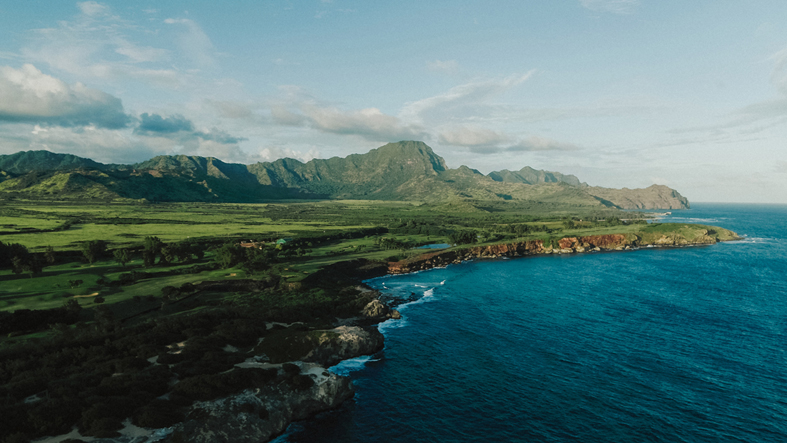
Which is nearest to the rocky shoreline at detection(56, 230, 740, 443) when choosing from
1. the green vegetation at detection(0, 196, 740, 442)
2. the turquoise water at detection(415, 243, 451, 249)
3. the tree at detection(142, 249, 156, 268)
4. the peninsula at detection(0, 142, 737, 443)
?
the peninsula at detection(0, 142, 737, 443)

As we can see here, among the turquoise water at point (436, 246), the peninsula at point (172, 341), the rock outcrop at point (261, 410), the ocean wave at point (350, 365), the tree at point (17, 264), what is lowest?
the ocean wave at point (350, 365)

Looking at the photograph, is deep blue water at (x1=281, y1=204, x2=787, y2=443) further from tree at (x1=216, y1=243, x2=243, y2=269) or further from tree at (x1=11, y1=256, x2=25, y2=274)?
tree at (x1=11, y1=256, x2=25, y2=274)

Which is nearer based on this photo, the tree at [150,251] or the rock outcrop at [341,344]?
the rock outcrop at [341,344]

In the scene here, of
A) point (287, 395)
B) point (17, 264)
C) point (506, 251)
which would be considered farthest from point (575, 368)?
point (17, 264)

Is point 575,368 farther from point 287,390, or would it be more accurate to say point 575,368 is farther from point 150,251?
point 150,251

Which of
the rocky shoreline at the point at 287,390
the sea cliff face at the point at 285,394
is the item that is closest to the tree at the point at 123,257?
the rocky shoreline at the point at 287,390

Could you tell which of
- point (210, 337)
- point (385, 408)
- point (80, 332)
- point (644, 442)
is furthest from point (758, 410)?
point (80, 332)

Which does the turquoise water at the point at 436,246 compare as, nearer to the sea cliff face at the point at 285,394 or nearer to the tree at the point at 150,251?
the tree at the point at 150,251

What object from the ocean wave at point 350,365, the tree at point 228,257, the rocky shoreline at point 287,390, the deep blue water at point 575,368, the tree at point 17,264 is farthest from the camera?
the tree at point 228,257
